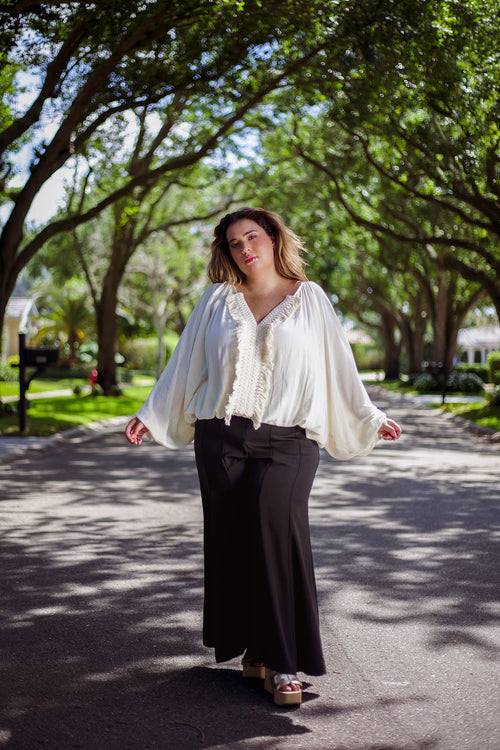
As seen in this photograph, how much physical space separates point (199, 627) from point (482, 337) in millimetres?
84315

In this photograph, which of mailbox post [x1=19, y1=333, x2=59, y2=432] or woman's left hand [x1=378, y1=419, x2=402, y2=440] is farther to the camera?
mailbox post [x1=19, y1=333, x2=59, y2=432]

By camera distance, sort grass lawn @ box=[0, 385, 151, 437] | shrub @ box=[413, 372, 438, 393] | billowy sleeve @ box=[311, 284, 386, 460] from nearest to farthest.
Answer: billowy sleeve @ box=[311, 284, 386, 460]
grass lawn @ box=[0, 385, 151, 437]
shrub @ box=[413, 372, 438, 393]

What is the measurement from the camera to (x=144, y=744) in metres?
3.33

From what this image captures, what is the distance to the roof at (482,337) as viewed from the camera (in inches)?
3209

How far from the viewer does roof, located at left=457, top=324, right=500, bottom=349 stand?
267 feet

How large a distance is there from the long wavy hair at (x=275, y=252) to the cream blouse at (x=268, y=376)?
0.07m

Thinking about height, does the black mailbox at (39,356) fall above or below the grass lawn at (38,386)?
above

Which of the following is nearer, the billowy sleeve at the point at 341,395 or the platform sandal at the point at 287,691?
the platform sandal at the point at 287,691

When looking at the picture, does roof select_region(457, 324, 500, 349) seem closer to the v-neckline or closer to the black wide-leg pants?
the v-neckline

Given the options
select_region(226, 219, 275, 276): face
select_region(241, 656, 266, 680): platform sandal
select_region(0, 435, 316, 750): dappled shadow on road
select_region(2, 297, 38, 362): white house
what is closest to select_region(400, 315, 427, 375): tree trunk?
select_region(2, 297, 38, 362): white house

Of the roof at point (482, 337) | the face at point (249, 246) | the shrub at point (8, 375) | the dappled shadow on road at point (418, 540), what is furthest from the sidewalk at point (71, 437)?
the roof at point (482, 337)

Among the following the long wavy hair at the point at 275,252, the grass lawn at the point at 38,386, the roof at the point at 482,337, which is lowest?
the grass lawn at the point at 38,386

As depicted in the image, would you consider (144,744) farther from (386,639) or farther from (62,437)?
(62,437)

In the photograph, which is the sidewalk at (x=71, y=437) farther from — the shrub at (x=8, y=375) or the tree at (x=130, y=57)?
the shrub at (x=8, y=375)
